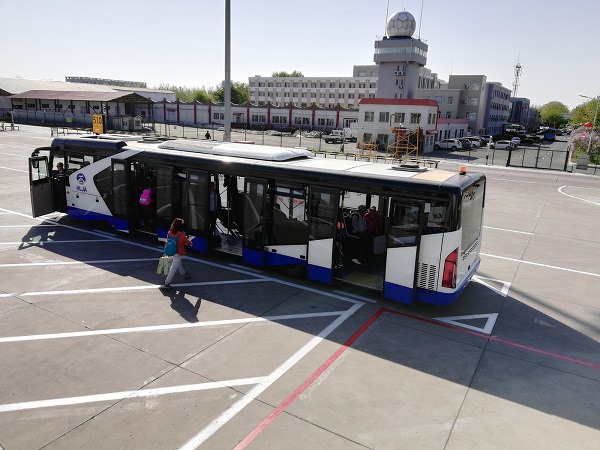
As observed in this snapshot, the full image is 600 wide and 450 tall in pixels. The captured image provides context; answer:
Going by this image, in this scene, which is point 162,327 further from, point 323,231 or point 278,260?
point 323,231

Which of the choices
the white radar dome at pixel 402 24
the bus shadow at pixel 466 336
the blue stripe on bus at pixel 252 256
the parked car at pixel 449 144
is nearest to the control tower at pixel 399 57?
the white radar dome at pixel 402 24

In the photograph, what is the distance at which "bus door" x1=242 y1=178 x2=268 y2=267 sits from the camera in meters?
11.8

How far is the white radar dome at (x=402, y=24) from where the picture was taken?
71688 millimetres

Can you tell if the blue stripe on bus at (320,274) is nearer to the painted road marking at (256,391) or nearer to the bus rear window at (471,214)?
the painted road marking at (256,391)

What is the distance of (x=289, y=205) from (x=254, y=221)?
1.20 m

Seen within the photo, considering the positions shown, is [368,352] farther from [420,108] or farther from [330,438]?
[420,108]

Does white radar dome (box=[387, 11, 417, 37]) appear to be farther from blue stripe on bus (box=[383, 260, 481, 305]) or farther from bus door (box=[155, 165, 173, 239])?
blue stripe on bus (box=[383, 260, 481, 305])

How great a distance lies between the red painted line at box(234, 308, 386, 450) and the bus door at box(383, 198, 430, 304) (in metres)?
0.87

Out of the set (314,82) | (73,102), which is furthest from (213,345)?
(314,82)

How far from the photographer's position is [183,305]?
10.3 metres

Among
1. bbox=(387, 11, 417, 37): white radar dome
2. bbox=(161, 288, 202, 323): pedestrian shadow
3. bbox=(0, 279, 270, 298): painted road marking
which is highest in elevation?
bbox=(387, 11, 417, 37): white radar dome

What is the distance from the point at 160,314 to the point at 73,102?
266ft

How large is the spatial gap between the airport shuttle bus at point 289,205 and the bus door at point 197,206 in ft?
0.10

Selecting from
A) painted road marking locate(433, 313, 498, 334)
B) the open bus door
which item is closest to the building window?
the open bus door
